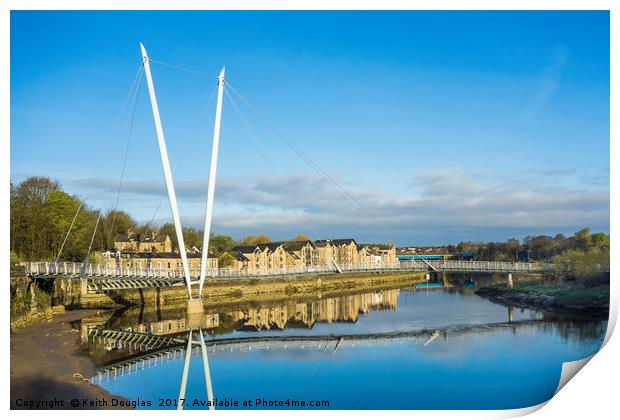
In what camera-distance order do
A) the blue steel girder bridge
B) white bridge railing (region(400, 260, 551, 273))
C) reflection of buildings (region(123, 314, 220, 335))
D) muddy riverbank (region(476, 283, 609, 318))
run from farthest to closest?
white bridge railing (region(400, 260, 551, 273)) → muddy riverbank (region(476, 283, 609, 318)) → the blue steel girder bridge → reflection of buildings (region(123, 314, 220, 335))

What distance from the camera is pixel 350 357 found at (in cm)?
1745

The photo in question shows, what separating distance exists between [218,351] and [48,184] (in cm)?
2078

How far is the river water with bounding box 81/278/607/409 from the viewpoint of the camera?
13.4 meters

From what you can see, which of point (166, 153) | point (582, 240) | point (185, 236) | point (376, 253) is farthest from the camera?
point (376, 253)

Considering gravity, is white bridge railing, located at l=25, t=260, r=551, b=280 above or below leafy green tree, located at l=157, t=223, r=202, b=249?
below

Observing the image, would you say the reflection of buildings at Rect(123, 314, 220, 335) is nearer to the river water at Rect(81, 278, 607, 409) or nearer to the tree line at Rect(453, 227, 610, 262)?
the river water at Rect(81, 278, 607, 409)

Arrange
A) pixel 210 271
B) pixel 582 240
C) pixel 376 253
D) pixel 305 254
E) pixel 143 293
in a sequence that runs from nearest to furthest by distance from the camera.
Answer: pixel 210 271 < pixel 143 293 < pixel 582 240 < pixel 305 254 < pixel 376 253

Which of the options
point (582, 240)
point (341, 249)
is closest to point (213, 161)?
point (582, 240)

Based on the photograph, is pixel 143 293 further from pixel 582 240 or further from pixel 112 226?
pixel 582 240

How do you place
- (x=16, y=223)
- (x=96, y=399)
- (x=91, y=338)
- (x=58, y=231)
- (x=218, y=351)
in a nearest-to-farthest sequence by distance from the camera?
1. (x=96, y=399)
2. (x=218, y=351)
3. (x=91, y=338)
4. (x=16, y=223)
5. (x=58, y=231)

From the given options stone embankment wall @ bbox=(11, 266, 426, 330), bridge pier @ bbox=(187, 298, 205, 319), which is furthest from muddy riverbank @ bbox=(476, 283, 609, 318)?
Answer: bridge pier @ bbox=(187, 298, 205, 319)

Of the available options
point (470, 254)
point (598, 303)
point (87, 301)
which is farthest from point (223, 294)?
point (470, 254)

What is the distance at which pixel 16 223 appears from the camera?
27078 millimetres

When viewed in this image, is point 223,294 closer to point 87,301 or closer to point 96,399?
point 87,301
